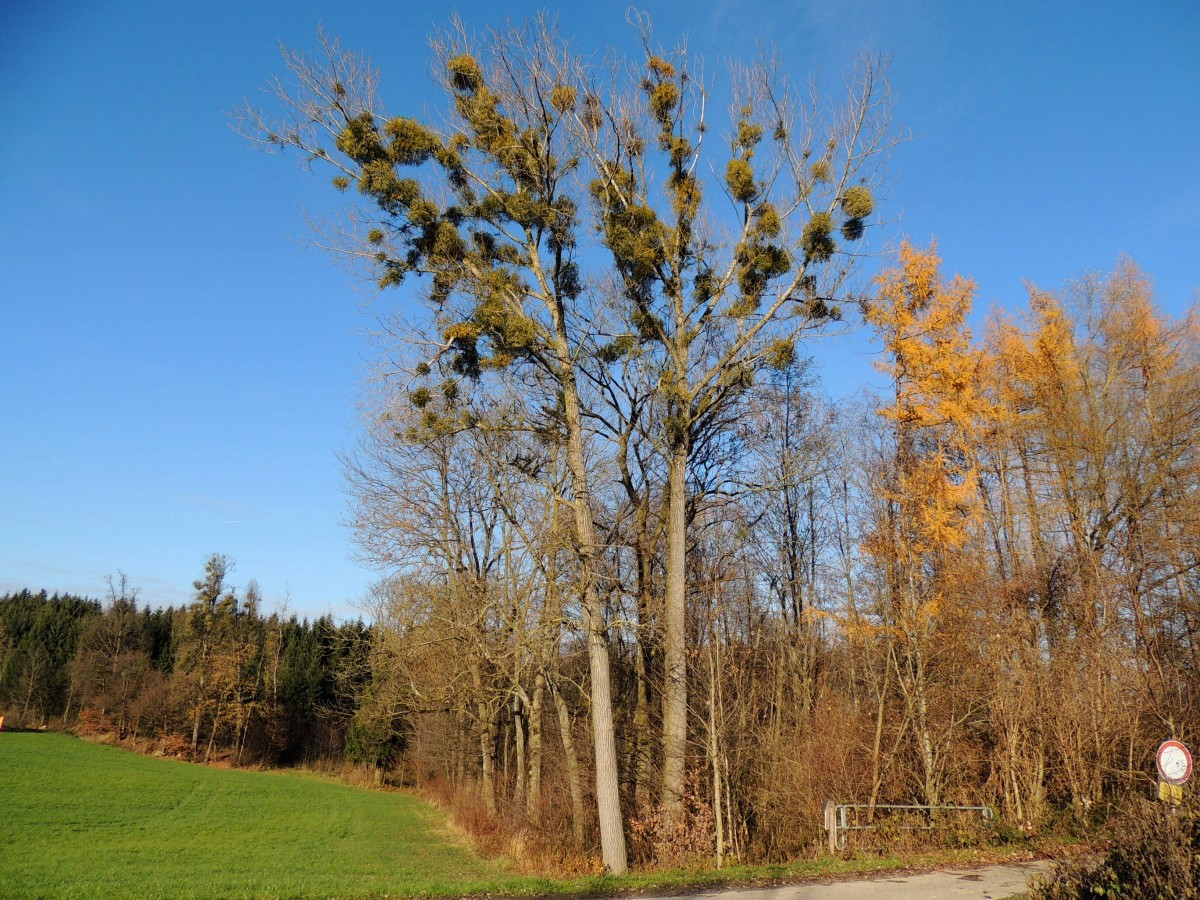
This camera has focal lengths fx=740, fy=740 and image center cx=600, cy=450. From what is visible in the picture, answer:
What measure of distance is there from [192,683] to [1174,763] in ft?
192

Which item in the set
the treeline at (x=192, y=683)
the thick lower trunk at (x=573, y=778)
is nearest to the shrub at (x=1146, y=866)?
the thick lower trunk at (x=573, y=778)

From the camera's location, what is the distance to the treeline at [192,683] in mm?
53438

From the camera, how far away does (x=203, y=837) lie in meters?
23.6

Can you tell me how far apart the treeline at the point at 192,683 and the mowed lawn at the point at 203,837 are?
31.9ft

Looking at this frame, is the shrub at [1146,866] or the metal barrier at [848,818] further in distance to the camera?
the metal barrier at [848,818]

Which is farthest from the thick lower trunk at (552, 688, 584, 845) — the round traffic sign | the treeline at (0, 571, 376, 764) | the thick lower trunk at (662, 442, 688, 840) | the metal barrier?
the treeline at (0, 571, 376, 764)

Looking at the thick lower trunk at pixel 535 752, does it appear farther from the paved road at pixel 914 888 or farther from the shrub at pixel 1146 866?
the shrub at pixel 1146 866

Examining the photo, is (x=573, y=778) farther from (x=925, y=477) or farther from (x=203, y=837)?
(x=203, y=837)

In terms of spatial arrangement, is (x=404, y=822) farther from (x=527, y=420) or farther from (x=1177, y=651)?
(x=1177, y=651)

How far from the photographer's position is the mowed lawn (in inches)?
451

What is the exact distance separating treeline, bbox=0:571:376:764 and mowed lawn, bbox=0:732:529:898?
9.72 meters

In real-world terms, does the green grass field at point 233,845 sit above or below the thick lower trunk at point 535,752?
below

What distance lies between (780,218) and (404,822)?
90.0 ft

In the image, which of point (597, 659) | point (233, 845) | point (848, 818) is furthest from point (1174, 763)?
point (233, 845)
